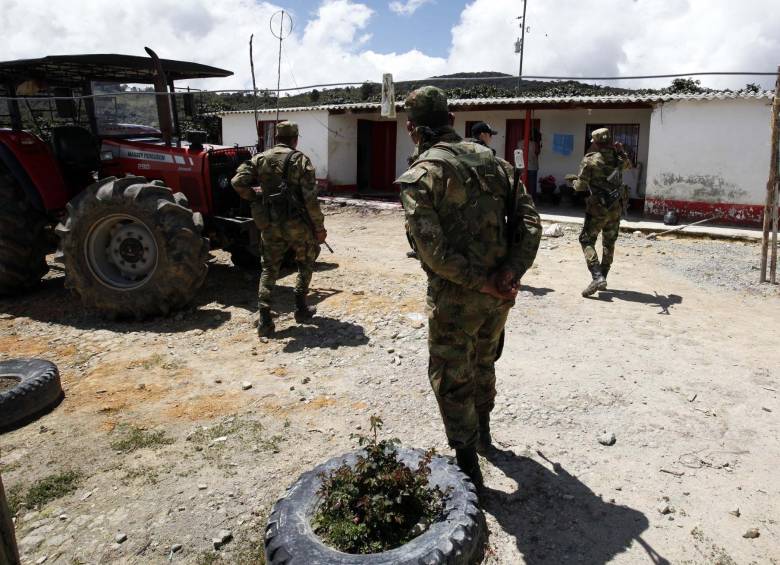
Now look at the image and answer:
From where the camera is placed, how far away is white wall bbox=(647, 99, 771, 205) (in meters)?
11.5

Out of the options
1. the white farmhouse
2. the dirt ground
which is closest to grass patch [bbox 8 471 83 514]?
the dirt ground

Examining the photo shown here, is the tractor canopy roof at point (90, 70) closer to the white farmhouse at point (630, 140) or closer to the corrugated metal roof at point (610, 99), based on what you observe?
the white farmhouse at point (630, 140)

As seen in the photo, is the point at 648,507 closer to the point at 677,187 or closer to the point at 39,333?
the point at 39,333

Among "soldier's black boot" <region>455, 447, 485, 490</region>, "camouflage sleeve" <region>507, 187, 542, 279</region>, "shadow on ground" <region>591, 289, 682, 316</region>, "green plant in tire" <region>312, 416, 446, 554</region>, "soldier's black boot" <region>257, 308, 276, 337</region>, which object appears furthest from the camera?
"shadow on ground" <region>591, 289, 682, 316</region>

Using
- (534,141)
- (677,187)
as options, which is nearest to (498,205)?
(677,187)

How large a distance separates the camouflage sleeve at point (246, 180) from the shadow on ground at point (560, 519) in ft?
10.7

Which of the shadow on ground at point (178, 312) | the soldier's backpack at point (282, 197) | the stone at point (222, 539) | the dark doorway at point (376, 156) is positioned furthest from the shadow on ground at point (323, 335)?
the dark doorway at point (376, 156)

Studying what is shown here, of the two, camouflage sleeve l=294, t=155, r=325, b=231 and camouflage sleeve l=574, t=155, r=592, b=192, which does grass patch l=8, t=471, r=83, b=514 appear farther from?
camouflage sleeve l=574, t=155, r=592, b=192

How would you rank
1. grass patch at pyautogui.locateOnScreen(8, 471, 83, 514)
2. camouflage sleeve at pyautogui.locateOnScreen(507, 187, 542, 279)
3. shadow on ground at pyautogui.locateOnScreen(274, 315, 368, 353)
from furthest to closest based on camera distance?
shadow on ground at pyautogui.locateOnScreen(274, 315, 368, 353) < grass patch at pyautogui.locateOnScreen(8, 471, 83, 514) < camouflage sleeve at pyautogui.locateOnScreen(507, 187, 542, 279)

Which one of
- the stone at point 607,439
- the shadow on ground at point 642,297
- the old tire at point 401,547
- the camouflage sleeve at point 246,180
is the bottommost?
the stone at point 607,439

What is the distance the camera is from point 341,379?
4.29 metres

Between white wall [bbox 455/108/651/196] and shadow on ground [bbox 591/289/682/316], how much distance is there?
807 centimetres

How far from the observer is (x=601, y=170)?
21.8 ft

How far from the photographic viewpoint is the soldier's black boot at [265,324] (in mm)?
5191
